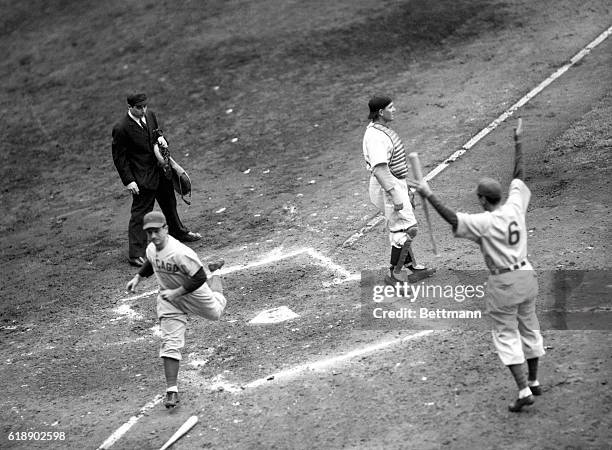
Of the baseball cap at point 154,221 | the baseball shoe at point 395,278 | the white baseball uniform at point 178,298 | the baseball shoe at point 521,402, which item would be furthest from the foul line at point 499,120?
the baseball shoe at point 521,402

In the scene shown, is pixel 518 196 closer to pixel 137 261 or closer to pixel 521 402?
pixel 521 402

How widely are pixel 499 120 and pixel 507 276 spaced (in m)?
6.93

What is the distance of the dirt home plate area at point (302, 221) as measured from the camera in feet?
26.1

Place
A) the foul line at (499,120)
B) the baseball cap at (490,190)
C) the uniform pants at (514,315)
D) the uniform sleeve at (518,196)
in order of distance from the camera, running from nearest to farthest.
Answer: the uniform pants at (514,315) → the baseball cap at (490,190) → the uniform sleeve at (518,196) → the foul line at (499,120)

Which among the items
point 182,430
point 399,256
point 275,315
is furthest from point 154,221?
point 399,256

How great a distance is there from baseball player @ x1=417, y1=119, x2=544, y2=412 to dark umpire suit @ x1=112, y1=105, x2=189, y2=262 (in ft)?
18.1

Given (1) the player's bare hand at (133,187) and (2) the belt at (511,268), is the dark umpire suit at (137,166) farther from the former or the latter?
(2) the belt at (511,268)

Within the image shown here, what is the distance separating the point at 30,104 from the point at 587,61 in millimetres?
10874

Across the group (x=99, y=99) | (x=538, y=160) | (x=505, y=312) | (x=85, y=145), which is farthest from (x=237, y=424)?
(x=99, y=99)

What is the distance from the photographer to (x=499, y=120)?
13.8 meters

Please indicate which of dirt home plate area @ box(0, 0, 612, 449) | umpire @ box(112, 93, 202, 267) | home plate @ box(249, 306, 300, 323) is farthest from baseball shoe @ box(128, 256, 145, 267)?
home plate @ box(249, 306, 300, 323)

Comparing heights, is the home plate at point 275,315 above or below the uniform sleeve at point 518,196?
below

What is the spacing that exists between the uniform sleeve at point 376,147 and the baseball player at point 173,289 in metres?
2.09

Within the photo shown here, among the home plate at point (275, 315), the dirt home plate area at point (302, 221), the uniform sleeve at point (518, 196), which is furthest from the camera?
the home plate at point (275, 315)
